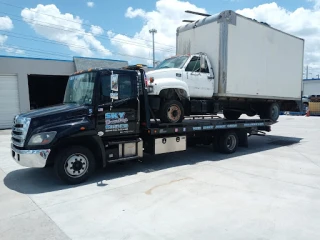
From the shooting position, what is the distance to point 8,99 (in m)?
18.8

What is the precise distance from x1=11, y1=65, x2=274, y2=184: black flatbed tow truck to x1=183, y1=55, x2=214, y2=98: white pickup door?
118 cm

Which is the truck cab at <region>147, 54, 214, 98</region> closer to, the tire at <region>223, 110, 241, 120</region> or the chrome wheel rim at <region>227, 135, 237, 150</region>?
the chrome wheel rim at <region>227, 135, 237, 150</region>

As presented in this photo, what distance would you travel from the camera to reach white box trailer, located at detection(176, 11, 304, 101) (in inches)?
344

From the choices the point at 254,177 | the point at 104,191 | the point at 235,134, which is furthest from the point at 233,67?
the point at 104,191

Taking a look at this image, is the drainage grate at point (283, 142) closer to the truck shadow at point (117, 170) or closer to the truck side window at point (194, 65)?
the truck shadow at point (117, 170)

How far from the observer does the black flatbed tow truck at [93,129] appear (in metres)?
5.74

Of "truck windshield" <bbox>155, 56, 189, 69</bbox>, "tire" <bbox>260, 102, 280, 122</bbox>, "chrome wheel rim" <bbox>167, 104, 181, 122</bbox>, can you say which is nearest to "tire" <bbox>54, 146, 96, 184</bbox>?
"chrome wheel rim" <bbox>167, 104, 181, 122</bbox>

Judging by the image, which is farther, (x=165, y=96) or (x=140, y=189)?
(x=165, y=96)

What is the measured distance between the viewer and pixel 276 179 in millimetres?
6414

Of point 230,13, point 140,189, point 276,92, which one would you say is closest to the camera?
point 140,189

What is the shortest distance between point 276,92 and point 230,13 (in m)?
4.10

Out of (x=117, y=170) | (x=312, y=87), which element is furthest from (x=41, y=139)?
(x=312, y=87)

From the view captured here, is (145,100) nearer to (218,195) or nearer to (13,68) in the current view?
(218,195)

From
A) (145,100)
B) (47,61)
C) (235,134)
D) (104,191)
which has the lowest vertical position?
(104,191)
